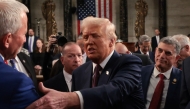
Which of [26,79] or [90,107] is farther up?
[26,79]

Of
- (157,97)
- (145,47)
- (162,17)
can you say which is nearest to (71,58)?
(157,97)

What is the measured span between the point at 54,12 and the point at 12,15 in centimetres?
1382

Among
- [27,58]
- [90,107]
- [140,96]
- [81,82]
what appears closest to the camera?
[90,107]

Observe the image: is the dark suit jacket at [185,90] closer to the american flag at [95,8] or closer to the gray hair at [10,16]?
the gray hair at [10,16]

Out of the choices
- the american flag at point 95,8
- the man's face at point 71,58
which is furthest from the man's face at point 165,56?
the american flag at point 95,8

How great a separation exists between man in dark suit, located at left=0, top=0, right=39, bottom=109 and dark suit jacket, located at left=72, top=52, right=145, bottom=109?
0.49 metres

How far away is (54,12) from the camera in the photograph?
1559 cm

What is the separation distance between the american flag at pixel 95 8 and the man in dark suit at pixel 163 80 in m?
10.3

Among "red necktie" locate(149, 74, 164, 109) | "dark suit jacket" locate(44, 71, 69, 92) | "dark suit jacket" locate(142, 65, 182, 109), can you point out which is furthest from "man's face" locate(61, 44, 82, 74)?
"red necktie" locate(149, 74, 164, 109)

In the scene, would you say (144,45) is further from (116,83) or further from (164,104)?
(116,83)

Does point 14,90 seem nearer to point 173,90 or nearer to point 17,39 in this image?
point 17,39

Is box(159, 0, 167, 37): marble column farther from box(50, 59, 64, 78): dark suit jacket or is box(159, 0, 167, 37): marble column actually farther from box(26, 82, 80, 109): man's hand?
box(26, 82, 80, 109): man's hand

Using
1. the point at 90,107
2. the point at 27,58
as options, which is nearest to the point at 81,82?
the point at 90,107

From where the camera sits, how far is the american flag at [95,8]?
14.4m
